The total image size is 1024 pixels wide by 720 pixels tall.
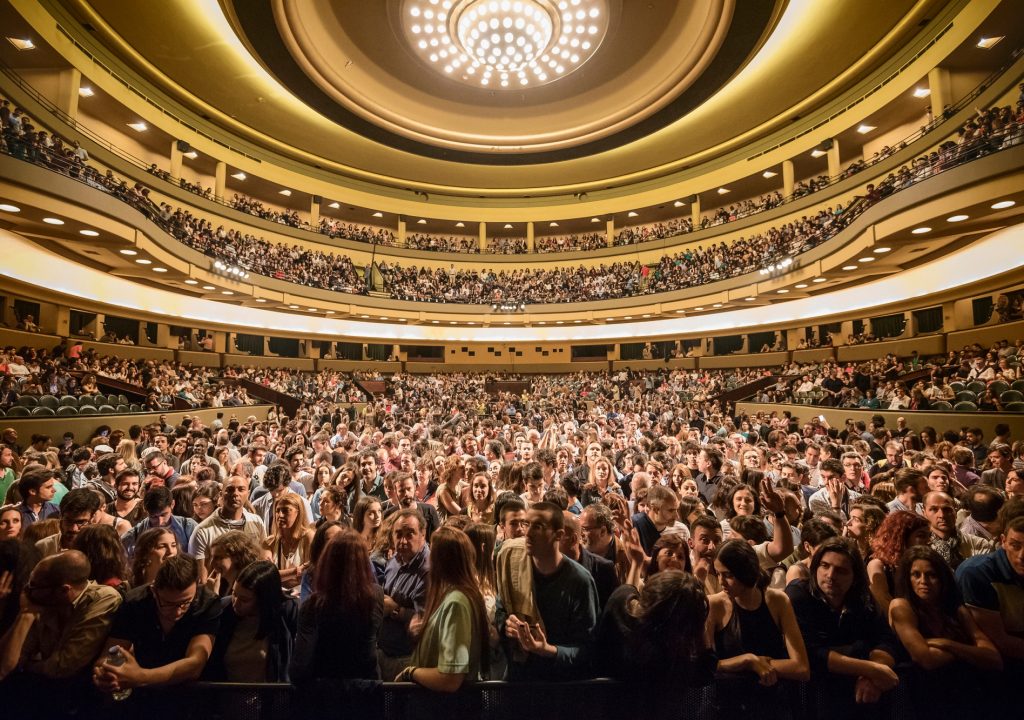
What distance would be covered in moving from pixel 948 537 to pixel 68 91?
2390cm

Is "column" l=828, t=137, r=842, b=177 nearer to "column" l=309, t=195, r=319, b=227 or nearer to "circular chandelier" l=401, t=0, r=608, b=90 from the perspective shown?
"circular chandelier" l=401, t=0, r=608, b=90

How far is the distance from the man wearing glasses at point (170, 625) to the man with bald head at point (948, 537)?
14.9ft

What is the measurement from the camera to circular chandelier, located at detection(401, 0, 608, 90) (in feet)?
62.1

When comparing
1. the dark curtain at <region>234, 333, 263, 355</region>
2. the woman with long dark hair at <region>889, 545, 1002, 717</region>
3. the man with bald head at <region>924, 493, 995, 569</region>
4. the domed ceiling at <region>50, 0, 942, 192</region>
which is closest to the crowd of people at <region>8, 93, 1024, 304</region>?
the dark curtain at <region>234, 333, 263, 355</region>

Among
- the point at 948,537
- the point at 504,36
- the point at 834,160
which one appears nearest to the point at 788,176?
the point at 834,160

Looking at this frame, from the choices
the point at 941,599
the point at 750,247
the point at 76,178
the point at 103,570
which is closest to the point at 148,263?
the point at 76,178

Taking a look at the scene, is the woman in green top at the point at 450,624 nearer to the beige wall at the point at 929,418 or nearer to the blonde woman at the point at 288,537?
the blonde woman at the point at 288,537

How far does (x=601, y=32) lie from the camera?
19.3 meters

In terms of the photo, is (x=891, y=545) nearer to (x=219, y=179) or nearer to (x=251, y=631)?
(x=251, y=631)

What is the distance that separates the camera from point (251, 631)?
240 centimetres

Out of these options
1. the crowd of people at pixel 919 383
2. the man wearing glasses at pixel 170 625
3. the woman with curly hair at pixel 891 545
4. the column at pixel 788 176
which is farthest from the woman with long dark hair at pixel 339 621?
the column at pixel 788 176

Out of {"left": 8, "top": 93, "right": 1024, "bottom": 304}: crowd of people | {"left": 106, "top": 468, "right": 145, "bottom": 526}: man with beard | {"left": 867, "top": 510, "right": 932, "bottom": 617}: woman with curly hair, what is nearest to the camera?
{"left": 867, "top": 510, "right": 932, "bottom": 617}: woman with curly hair

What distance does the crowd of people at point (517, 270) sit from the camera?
433 inches

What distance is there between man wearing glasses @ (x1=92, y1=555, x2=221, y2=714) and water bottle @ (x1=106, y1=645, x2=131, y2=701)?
4cm
